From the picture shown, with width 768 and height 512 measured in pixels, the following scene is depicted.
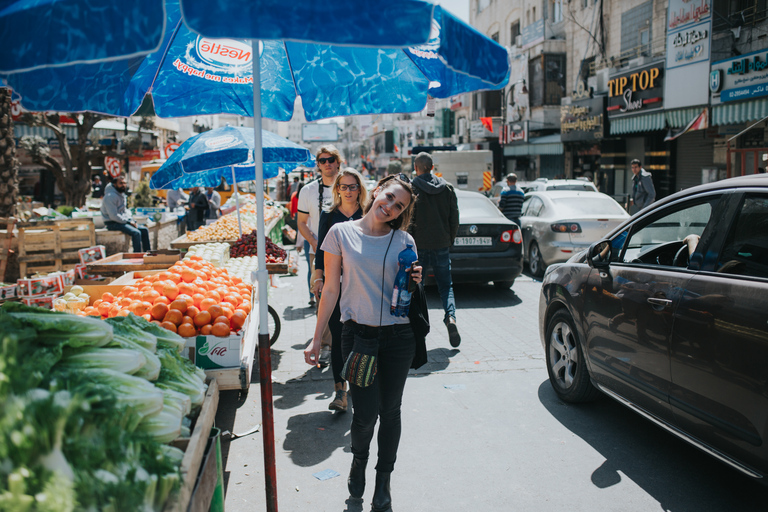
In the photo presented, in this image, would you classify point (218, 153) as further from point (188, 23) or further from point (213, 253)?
point (188, 23)

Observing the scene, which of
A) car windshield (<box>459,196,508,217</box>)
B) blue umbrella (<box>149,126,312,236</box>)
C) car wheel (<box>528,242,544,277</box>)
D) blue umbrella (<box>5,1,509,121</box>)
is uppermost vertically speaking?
blue umbrella (<box>5,1,509,121</box>)

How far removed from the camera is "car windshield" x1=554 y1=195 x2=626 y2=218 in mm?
10695

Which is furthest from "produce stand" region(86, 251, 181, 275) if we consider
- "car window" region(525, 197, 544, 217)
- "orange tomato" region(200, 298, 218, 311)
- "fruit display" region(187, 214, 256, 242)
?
"car window" region(525, 197, 544, 217)

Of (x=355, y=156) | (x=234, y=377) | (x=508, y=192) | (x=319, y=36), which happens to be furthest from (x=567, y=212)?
(x=355, y=156)

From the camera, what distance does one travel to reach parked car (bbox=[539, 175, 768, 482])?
301 cm

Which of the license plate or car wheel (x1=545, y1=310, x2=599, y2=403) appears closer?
car wheel (x1=545, y1=310, x2=599, y2=403)

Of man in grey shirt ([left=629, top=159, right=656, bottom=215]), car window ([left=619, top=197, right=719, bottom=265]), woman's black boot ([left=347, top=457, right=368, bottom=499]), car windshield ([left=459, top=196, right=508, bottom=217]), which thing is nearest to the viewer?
woman's black boot ([left=347, top=457, right=368, bottom=499])

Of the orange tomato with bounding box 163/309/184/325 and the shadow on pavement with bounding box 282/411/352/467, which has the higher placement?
the orange tomato with bounding box 163/309/184/325

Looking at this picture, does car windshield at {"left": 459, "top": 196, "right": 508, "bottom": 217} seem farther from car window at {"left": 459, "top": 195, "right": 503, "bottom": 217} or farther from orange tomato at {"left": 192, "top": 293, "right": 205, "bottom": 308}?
orange tomato at {"left": 192, "top": 293, "right": 205, "bottom": 308}

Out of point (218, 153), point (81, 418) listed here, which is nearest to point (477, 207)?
point (218, 153)

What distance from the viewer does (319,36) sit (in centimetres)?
237

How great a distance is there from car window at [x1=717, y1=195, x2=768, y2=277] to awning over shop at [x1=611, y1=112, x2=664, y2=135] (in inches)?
741

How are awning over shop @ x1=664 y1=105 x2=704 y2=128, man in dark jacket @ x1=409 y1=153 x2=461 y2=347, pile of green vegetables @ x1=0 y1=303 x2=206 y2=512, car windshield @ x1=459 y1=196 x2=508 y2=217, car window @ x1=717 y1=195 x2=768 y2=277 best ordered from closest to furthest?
pile of green vegetables @ x1=0 y1=303 x2=206 y2=512 → car window @ x1=717 y1=195 x2=768 y2=277 → man in dark jacket @ x1=409 y1=153 x2=461 y2=347 → car windshield @ x1=459 y1=196 x2=508 y2=217 → awning over shop @ x1=664 y1=105 x2=704 y2=128

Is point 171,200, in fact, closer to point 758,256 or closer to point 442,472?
point 442,472
